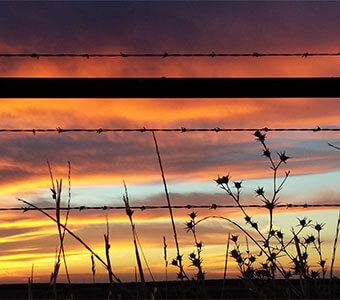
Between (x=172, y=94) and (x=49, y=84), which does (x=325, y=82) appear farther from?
(x=49, y=84)

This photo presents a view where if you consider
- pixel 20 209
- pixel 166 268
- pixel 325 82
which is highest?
pixel 325 82

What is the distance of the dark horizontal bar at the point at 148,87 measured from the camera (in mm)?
3604

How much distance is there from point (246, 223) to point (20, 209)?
230cm

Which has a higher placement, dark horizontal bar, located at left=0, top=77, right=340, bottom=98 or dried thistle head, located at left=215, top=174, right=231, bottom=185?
dark horizontal bar, located at left=0, top=77, right=340, bottom=98

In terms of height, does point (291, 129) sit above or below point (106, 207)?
above

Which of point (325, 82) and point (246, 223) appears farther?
point (325, 82)

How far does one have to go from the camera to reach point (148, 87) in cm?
366

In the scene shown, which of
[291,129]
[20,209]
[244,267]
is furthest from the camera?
[291,129]

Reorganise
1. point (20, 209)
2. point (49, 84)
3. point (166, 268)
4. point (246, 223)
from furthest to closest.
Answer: point (20, 209), point (49, 84), point (246, 223), point (166, 268)

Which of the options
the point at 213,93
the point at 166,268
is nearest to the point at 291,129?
the point at 213,93

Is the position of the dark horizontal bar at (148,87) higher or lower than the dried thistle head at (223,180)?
higher

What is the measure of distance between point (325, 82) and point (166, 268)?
162 cm

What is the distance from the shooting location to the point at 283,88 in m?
3.72

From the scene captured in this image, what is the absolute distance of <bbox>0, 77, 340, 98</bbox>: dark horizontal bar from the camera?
3.60 m
